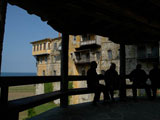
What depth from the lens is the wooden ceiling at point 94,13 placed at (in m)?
3.29

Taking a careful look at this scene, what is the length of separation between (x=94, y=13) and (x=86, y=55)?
26448 mm

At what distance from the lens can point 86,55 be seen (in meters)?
30.1

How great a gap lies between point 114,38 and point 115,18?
249cm

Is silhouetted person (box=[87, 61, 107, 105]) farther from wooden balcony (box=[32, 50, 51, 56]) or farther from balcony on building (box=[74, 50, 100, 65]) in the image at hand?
wooden balcony (box=[32, 50, 51, 56])

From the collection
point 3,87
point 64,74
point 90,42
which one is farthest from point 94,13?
point 90,42

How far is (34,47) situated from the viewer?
128 ft

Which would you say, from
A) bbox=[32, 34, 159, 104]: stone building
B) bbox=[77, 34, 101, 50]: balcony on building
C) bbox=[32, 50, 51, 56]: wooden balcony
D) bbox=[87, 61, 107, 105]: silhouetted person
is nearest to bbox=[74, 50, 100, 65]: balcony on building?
bbox=[32, 34, 159, 104]: stone building

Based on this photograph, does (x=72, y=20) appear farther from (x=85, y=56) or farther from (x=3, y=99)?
(x=85, y=56)

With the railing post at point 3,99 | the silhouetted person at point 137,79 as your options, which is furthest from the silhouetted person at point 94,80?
the railing post at point 3,99

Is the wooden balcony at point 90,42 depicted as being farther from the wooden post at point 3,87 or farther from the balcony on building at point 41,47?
the wooden post at point 3,87

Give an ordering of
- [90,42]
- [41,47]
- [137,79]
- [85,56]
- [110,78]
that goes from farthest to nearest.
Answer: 1. [41,47]
2. [85,56]
3. [90,42]
4. [137,79]
5. [110,78]

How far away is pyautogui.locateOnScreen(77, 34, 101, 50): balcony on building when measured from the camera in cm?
2736

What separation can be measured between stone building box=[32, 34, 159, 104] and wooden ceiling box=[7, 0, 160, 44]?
1803 centimetres

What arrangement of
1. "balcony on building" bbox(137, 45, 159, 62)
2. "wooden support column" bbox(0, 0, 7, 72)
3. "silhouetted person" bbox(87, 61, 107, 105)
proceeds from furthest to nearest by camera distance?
1. "balcony on building" bbox(137, 45, 159, 62)
2. "silhouetted person" bbox(87, 61, 107, 105)
3. "wooden support column" bbox(0, 0, 7, 72)
